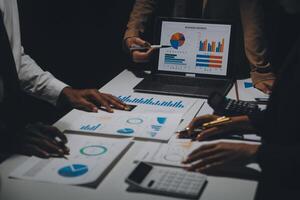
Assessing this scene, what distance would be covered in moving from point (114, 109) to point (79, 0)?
1.39 meters

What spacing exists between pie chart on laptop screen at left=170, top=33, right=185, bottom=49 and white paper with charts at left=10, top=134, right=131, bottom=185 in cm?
82

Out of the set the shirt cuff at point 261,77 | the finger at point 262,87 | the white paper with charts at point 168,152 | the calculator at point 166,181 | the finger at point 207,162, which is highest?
the shirt cuff at point 261,77

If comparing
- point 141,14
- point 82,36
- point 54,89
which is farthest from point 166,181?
point 82,36

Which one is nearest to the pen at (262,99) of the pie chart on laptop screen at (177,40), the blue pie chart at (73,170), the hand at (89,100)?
the pie chart on laptop screen at (177,40)

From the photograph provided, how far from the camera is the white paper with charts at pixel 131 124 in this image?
1.78 meters

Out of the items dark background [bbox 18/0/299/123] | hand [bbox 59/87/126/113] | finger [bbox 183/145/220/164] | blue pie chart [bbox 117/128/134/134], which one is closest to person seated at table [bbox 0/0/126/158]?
hand [bbox 59/87/126/113]

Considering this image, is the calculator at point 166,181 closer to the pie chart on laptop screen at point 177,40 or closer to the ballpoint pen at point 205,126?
the ballpoint pen at point 205,126

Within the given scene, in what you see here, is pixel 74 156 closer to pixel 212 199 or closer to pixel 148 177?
pixel 148 177

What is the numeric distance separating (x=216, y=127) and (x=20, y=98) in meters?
0.77

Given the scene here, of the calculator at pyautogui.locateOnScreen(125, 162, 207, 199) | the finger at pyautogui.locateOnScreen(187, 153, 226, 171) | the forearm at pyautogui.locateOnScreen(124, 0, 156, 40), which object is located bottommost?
the calculator at pyautogui.locateOnScreen(125, 162, 207, 199)

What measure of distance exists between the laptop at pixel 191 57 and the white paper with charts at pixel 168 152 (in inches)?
24.8

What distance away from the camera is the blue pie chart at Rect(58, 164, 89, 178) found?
1471mm

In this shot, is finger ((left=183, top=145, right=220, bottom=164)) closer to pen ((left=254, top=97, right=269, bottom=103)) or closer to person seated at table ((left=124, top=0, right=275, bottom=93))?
pen ((left=254, top=97, right=269, bottom=103))

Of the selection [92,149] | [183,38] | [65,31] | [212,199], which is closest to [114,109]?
[92,149]
